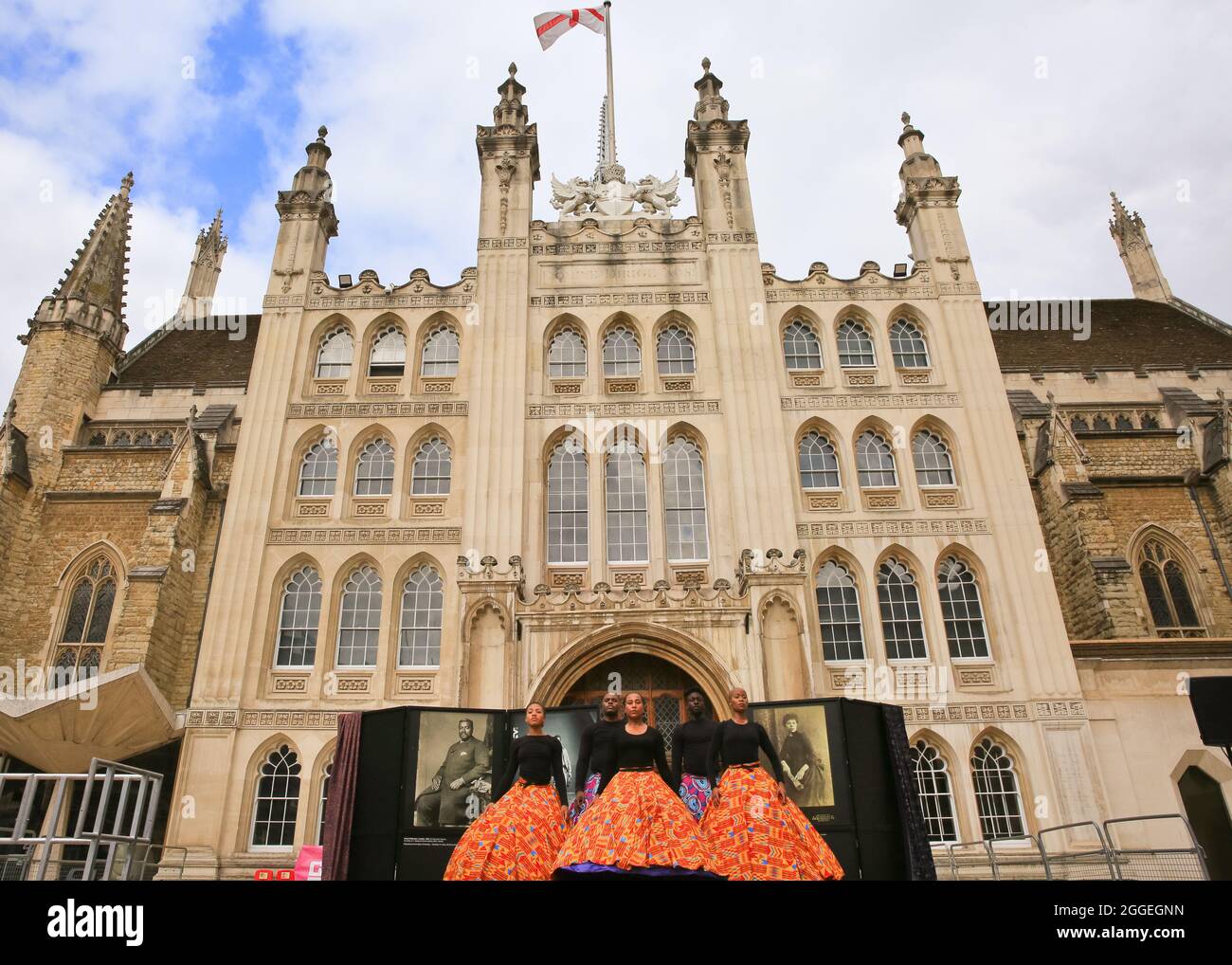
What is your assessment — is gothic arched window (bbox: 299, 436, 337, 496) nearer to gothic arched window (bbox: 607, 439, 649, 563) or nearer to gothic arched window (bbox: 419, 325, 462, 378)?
gothic arched window (bbox: 419, 325, 462, 378)

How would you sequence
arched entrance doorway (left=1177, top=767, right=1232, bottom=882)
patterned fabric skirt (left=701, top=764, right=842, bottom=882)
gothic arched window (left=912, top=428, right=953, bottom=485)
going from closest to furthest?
patterned fabric skirt (left=701, top=764, right=842, bottom=882)
arched entrance doorway (left=1177, top=767, right=1232, bottom=882)
gothic arched window (left=912, top=428, right=953, bottom=485)

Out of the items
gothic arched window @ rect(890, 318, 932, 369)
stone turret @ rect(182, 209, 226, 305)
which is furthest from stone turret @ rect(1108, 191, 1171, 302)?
stone turret @ rect(182, 209, 226, 305)

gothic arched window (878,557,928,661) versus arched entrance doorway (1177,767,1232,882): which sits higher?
gothic arched window (878,557,928,661)

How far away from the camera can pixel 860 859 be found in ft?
34.1

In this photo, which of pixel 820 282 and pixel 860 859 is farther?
pixel 820 282

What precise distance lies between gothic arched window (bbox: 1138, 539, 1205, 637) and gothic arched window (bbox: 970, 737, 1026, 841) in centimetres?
755

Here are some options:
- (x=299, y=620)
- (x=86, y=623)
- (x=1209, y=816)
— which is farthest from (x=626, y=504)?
(x=1209, y=816)

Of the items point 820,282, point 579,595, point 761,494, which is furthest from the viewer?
point 820,282

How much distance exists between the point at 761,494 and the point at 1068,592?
328 inches

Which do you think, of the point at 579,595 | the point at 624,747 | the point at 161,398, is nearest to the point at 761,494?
the point at 579,595

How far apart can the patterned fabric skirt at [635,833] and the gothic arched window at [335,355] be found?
1659cm

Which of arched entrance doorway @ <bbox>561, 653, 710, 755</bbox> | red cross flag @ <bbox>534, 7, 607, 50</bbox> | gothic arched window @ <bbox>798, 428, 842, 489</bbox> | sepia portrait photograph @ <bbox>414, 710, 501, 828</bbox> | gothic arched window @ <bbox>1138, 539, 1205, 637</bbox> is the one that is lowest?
sepia portrait photograph @ <bbox>414, 710, 501, 828</bbox>

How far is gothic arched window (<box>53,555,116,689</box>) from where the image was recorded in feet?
64.7

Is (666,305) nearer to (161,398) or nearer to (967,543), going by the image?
(967,543)
